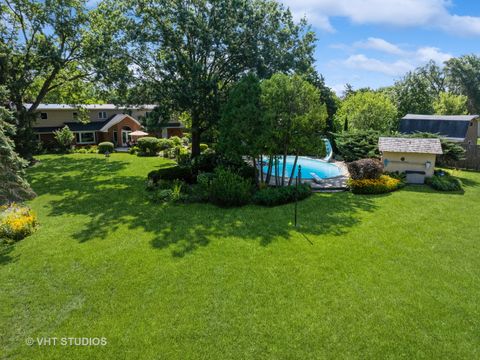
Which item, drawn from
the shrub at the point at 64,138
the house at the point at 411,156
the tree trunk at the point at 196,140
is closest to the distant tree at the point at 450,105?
the house at the point at 411,156

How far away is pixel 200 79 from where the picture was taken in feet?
65.3

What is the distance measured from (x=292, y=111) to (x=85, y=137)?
34.5 m

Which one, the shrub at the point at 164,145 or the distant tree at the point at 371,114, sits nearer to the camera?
the distant tree at the point at 371,114

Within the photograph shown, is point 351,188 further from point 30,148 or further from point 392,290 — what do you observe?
point 30,148

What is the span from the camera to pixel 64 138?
3622cm

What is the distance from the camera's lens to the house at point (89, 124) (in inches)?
1512

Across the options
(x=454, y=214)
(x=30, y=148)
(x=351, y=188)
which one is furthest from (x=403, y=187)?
(x=30, y=148)

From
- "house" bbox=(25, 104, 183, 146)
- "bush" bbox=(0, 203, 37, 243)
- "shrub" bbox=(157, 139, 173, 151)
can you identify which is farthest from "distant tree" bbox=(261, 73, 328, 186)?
"house" bbox=(25, 104, 183, 146)

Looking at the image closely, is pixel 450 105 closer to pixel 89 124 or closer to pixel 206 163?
pixel 206 163

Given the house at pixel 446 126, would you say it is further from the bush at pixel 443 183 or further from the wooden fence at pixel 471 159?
the bush at pixel 443 183

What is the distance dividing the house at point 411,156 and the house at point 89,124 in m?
25.8

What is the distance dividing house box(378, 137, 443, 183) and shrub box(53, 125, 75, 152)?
113ft

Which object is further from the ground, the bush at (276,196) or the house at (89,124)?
the house at (89,124)

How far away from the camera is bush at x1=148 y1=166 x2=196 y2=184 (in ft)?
62.5
